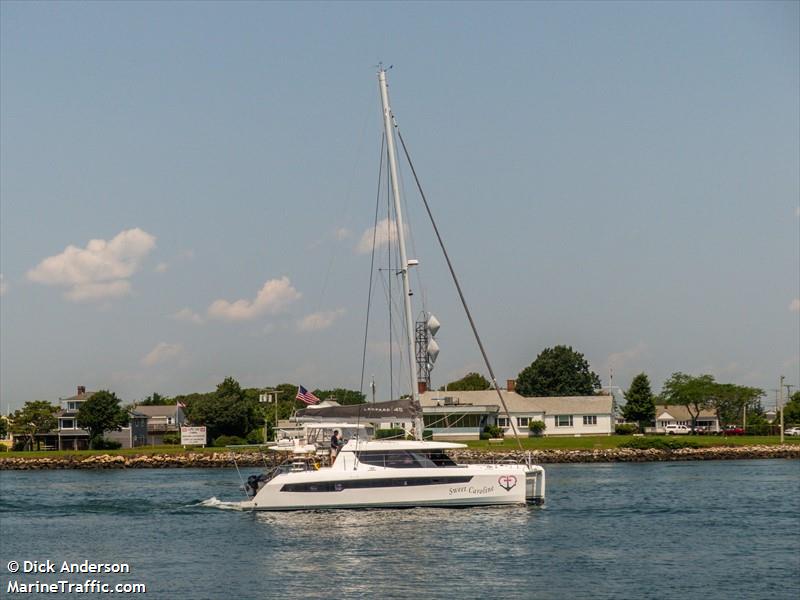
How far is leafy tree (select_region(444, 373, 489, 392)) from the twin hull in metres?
128

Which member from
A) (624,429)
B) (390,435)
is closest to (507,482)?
(390,435)

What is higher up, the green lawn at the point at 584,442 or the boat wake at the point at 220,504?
the boat wake at the point at 220,504

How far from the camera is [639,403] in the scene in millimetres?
116250

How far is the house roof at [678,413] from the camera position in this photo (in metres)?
152

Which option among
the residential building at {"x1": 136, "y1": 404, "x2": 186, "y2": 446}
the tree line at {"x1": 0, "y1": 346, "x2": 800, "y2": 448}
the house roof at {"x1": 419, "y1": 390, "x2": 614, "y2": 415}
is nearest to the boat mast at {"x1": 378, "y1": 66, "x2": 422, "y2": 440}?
the tree line at {"x1": 0, "y1": 346, "x2": 800, "y2": 448}

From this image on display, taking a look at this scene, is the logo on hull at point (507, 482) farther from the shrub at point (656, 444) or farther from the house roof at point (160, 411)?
the house roof at point (160, 411)

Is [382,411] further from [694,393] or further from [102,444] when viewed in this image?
[694,393]

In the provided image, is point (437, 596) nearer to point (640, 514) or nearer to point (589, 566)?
point (589, 566)

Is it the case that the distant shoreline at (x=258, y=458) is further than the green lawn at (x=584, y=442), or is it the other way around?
the green lawn at (x=584, y=442)

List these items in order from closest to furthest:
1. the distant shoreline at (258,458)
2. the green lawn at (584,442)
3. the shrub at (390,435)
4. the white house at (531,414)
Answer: the shrub at (390,435), the distant shoreline at (258,458), the green lawn at (584,442), the white house at (531,414)

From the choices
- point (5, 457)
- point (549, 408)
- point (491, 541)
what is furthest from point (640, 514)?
point (5, 457)

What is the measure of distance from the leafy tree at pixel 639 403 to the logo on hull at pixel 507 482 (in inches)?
2902

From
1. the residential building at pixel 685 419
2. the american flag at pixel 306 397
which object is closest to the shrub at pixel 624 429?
the residential building at pixel 685 419

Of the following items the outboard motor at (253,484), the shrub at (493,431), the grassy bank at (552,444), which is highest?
the outboard motor at (253,484)
